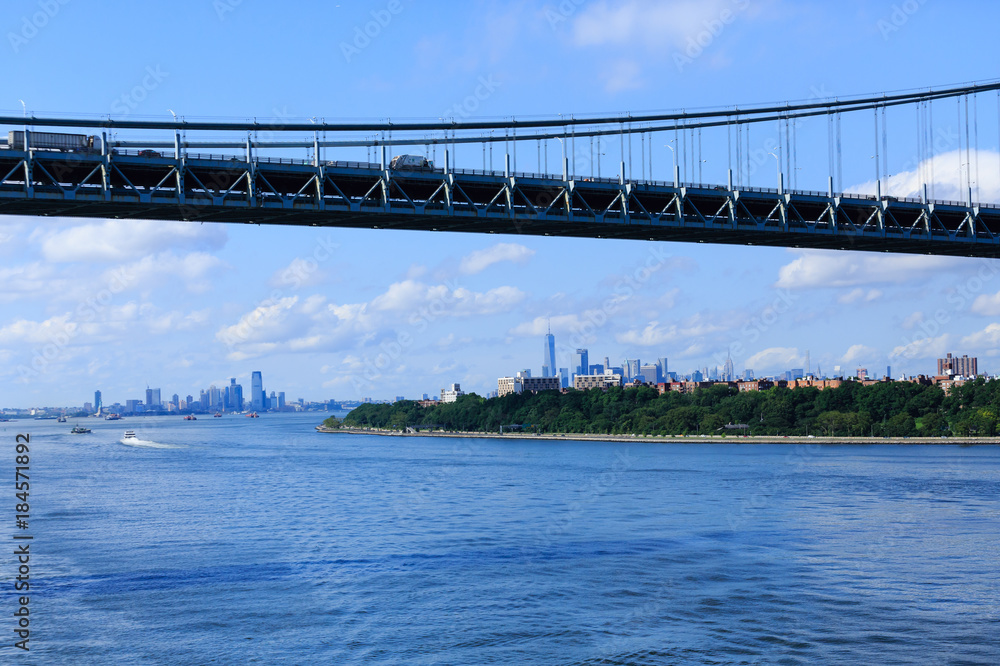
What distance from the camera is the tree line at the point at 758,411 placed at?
289 ft

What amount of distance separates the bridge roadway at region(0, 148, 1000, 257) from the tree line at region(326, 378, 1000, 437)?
52.4 metres

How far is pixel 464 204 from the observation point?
95.2 ft

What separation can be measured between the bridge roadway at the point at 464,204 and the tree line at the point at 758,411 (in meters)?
52.4

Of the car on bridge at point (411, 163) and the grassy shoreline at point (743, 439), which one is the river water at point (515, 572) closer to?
the car on bridge at point (411, 163)

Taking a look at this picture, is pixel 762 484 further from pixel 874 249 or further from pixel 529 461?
pixel 529 461

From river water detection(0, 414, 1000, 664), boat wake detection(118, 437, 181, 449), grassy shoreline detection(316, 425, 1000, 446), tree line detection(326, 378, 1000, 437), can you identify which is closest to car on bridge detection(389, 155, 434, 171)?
river water detection(0, 414, 1000, 664)

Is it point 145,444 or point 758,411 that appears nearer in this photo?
point 758,411

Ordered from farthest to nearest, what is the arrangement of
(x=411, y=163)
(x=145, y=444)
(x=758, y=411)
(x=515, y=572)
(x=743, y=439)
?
(x=145, y=444) < (x=758, y=411) < (x=743, y=439) < (x=411, y=163) < (x=515, y=572)

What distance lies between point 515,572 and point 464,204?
36.0ft

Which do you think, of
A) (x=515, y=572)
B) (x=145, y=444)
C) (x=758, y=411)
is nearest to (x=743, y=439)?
(x=758, y=411)

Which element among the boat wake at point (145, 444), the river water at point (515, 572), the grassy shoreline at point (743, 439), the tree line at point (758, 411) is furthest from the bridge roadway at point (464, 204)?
the boat wake at point (145, 444)

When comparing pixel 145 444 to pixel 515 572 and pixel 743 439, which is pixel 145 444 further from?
pixel 515 572

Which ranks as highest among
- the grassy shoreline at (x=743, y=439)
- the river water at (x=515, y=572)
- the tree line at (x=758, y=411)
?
the tree line at (x=758, y=411)

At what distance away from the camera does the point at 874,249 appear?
123ft
